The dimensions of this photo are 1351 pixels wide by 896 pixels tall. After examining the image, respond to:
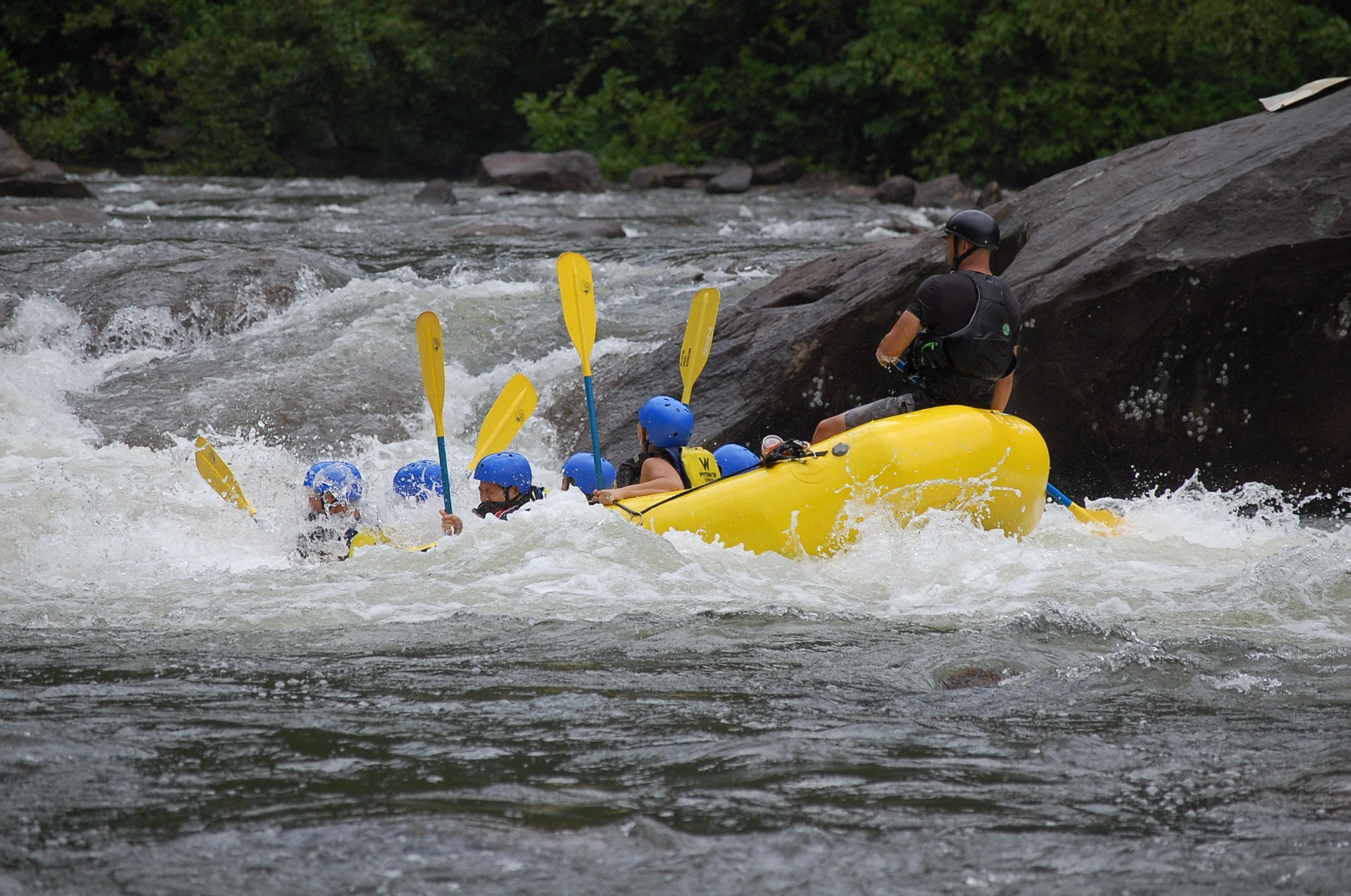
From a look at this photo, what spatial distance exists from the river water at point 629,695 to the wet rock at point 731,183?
36.0 feet

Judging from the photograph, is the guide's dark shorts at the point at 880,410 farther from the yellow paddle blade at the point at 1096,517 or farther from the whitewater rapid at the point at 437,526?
the yellow paddle blade at the point at 1096,517

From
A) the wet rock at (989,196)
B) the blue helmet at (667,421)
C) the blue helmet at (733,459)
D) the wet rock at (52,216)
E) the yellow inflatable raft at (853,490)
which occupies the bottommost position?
the yellow inflatable raft at (853,490)

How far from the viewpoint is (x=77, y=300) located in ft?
27.6

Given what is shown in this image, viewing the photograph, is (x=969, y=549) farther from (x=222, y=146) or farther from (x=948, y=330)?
(x=222, y=146)

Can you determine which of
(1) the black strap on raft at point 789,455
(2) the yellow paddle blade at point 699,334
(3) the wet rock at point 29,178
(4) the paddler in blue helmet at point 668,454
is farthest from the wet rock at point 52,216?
(1) the black strap on raft at point 789,455

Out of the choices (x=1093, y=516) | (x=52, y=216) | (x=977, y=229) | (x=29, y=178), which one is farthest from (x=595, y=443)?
(x=29, y=178)

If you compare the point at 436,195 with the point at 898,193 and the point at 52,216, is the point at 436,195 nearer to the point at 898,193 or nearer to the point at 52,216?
the point at 52,216

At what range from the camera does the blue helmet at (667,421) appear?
205 inches

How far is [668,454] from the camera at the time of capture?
17.3 feet

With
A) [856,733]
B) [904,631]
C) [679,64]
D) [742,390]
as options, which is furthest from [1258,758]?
[679,64]

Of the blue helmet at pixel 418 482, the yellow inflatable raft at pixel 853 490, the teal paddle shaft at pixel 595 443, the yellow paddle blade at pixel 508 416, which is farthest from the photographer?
the yellow paddle blade at pixel 508 416

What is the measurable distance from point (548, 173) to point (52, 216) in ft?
22.8

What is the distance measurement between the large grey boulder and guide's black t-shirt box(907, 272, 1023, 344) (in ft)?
3.06

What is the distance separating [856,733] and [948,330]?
8.35ft
